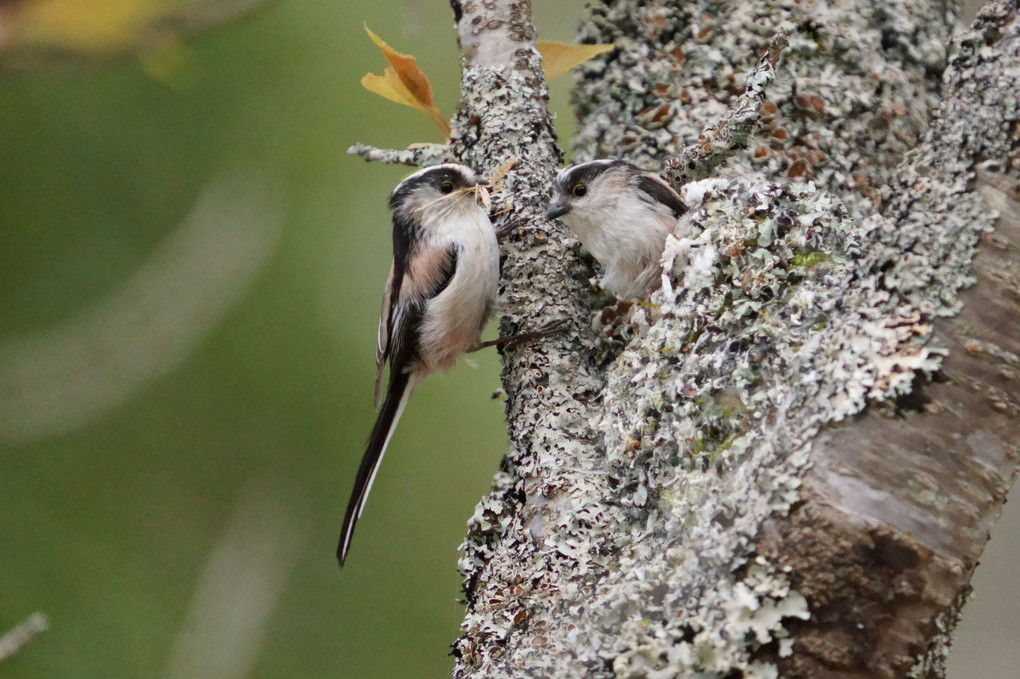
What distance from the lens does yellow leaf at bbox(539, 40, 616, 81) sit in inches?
92.6

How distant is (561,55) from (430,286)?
77cm

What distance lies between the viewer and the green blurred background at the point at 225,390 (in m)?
3.02

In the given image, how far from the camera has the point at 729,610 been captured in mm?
1174

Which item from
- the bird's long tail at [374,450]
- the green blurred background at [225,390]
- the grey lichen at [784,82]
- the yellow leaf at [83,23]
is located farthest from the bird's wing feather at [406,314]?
the yellow leaf at [83,23]

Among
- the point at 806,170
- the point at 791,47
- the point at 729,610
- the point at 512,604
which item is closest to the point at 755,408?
the point at 729,610

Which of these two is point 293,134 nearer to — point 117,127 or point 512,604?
point 117,127

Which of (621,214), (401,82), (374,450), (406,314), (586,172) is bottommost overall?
(374,450)

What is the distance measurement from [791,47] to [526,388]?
120cm

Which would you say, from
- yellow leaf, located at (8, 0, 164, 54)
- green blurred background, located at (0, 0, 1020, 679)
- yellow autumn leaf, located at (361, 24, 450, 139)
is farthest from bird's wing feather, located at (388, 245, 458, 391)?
Result: yellow leaf, located at (8, 0, 164, 54)

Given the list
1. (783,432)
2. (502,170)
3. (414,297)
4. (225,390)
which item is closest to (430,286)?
(414,297)

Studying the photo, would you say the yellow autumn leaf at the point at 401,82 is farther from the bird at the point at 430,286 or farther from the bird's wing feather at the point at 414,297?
the bird's wing feather at the point at 414,297

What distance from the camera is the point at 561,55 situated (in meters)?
2.37

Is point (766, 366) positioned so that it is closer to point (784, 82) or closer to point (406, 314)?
point (784, 82)

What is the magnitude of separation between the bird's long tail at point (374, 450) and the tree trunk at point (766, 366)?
0.47m
